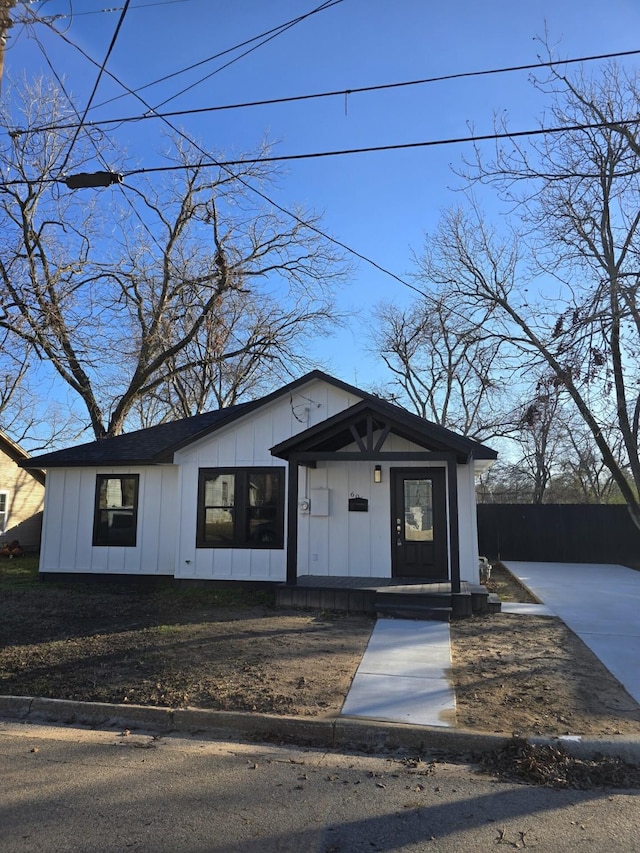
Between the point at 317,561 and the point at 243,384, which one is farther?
the point at 243,384

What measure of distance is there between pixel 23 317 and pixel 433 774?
50.3 feet

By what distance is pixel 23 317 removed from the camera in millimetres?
15805

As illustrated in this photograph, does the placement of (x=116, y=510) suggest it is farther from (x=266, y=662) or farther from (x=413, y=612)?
(x=266, y=662)

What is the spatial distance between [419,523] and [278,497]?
9.70 ft

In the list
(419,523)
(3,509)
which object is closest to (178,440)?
(419,523)

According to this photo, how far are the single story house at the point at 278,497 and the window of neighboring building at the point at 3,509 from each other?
9151 millimetres

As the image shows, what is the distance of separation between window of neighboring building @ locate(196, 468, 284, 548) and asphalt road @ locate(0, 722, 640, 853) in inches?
302

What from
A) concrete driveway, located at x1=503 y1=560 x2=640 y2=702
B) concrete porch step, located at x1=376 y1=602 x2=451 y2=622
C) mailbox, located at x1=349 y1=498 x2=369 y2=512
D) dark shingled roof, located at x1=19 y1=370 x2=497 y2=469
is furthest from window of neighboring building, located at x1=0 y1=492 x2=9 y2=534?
concrete driveway, located at x1=503 y1=560 x2=640 y2=702

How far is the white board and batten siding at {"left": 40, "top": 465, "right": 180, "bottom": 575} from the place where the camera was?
13.4m

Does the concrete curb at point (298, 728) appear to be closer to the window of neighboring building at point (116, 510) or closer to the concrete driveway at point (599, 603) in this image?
the concrete driveway at point (599, 603)

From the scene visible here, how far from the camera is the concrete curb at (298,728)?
15.7 ft

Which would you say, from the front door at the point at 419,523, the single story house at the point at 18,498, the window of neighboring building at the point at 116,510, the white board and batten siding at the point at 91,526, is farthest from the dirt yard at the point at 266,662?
the single story house at the point at 18,498

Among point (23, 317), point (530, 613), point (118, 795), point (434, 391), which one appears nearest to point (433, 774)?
point (118, 795)

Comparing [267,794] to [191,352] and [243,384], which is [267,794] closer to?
[191,352]
